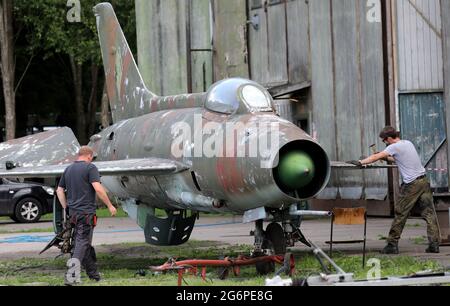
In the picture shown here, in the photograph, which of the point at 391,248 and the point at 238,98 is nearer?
the point at 238,98

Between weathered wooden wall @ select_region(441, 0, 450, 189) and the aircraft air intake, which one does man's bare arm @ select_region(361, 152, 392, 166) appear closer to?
the aircraft air intake

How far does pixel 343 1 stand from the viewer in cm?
2705

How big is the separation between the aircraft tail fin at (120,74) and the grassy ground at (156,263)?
2.57 meters

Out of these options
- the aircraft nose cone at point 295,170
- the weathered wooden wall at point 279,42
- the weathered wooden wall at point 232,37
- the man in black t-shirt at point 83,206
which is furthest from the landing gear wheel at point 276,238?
the weathered wooden wall at point 279,42

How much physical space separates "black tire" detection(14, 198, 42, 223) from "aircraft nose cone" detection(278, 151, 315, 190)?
60.0 ft

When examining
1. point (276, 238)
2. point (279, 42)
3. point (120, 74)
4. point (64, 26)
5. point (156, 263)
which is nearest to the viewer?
point (276, 238)

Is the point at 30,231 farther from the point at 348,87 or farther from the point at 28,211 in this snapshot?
the point at 348,87

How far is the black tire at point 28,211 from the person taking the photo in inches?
1211

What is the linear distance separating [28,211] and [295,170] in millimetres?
18616

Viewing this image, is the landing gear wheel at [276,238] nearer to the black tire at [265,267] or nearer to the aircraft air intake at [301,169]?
the black tire at [265,267]

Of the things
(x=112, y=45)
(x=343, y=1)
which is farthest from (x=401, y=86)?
(x=112, y=45)

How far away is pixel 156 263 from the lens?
56.2ft

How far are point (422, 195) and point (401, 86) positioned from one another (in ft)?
30.7

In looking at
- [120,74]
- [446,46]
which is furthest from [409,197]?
[446,46]
